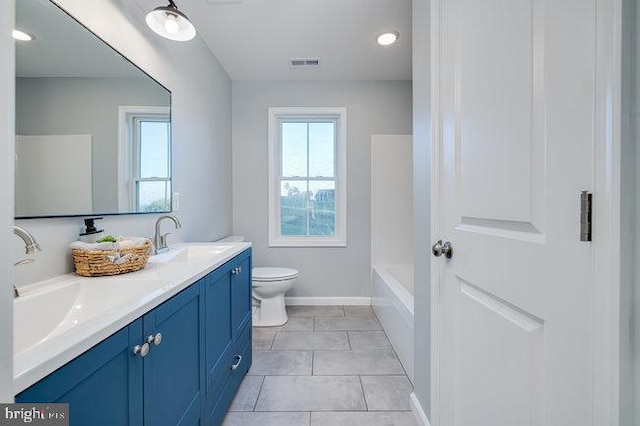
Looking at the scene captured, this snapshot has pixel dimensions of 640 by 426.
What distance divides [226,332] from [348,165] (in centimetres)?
217

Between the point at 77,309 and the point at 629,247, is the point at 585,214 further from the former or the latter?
the point at 77,309

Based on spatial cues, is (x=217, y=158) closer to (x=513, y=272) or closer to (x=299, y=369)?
(x=299, y=369)

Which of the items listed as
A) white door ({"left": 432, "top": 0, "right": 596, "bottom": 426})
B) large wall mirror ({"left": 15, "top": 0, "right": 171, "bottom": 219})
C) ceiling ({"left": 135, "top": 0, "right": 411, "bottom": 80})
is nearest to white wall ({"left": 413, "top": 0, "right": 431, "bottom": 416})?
white door ({"left": 432, "top": 0, "right": 596, "bottom": 426})

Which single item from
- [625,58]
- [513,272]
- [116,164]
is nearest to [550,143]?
[625,58]

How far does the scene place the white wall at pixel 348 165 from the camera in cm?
310

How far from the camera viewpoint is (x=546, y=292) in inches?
26.2

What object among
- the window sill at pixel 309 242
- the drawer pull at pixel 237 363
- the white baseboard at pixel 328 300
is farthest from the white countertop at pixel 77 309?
the white baseboard at pixel 328 300

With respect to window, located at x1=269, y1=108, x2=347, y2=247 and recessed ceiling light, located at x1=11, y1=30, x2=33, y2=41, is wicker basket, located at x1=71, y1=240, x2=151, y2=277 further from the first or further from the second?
window, located at x1=269, y1=108, x2=347, y2=247

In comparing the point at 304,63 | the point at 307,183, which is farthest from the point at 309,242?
the point at 304,63

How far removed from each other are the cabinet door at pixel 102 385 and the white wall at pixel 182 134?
1.69 ft

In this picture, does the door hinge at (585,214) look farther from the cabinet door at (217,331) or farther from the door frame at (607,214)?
the cabinet door at (217,331)

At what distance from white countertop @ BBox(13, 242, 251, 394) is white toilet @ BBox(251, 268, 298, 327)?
4.22ft

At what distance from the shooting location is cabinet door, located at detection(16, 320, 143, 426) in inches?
20.5

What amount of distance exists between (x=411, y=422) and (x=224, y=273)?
1.24m
